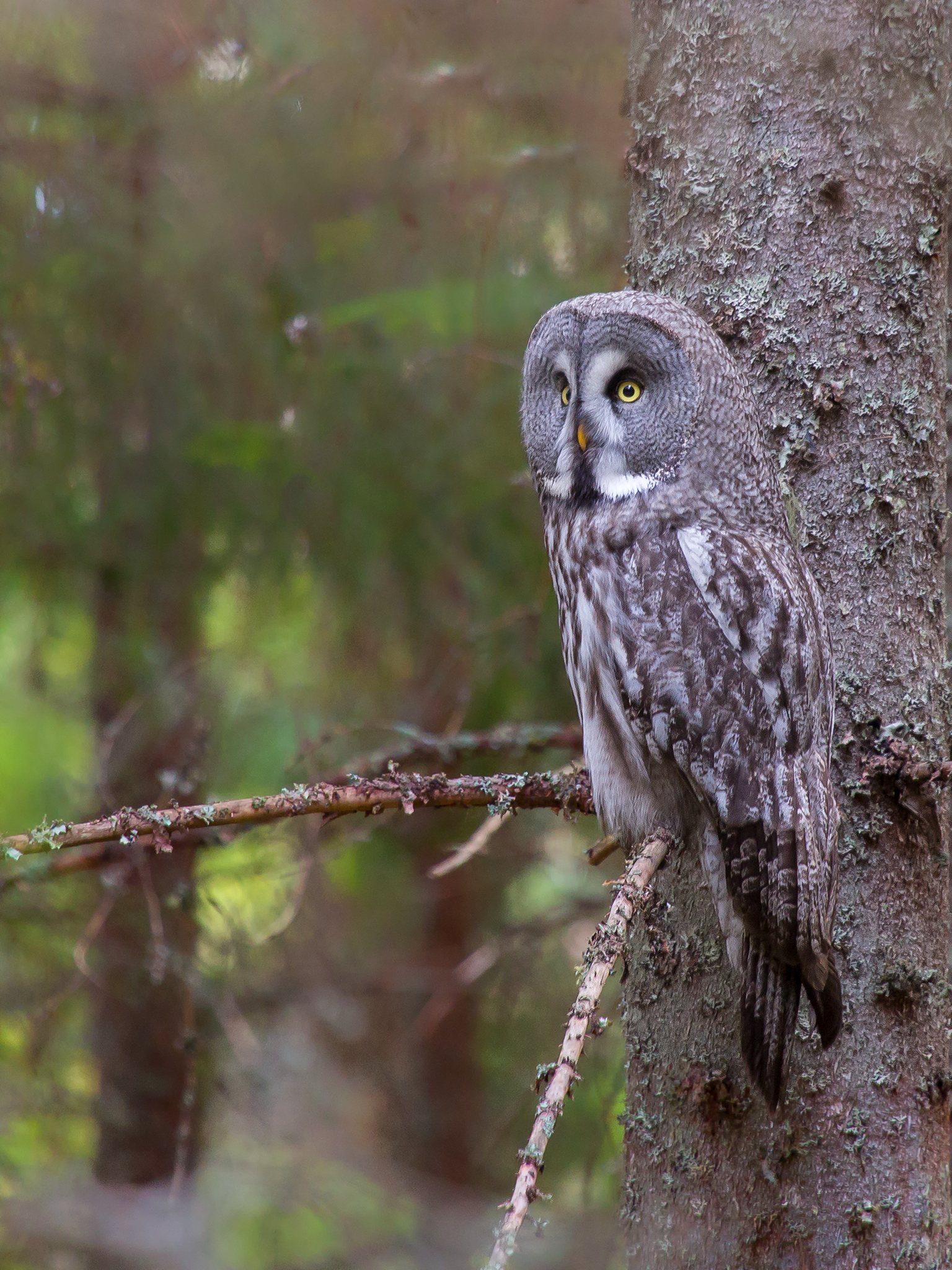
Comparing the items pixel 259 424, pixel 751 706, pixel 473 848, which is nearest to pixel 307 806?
pixel 473 848

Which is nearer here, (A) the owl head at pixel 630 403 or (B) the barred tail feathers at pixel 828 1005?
(B) the barred tail feathers at pixel 828 1005

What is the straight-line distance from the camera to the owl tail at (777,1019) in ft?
6.68

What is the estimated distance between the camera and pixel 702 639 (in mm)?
2240

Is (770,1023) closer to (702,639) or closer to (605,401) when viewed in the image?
(702,639)

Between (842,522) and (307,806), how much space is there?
1170mm

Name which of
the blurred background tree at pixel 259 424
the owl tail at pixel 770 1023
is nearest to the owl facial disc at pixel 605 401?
the blurred background tree at pixel 259 424

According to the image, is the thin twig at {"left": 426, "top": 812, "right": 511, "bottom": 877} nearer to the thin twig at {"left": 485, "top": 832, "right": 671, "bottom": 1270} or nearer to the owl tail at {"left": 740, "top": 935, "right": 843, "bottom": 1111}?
the thin twig at {"left": 485, "top": 832, "right": 671, "bottom": 1270}

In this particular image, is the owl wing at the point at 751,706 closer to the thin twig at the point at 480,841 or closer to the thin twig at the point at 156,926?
the thin twig at the point at 480,841

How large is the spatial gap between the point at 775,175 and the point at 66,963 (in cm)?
353

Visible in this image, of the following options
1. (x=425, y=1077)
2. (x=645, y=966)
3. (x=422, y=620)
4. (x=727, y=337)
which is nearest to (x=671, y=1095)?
(x=645, y=966)

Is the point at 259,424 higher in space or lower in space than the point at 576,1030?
higher

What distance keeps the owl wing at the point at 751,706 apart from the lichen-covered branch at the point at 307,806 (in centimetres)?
28

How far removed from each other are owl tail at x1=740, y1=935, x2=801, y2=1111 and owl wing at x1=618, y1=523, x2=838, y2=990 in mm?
40

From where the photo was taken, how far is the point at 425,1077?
253 inches
